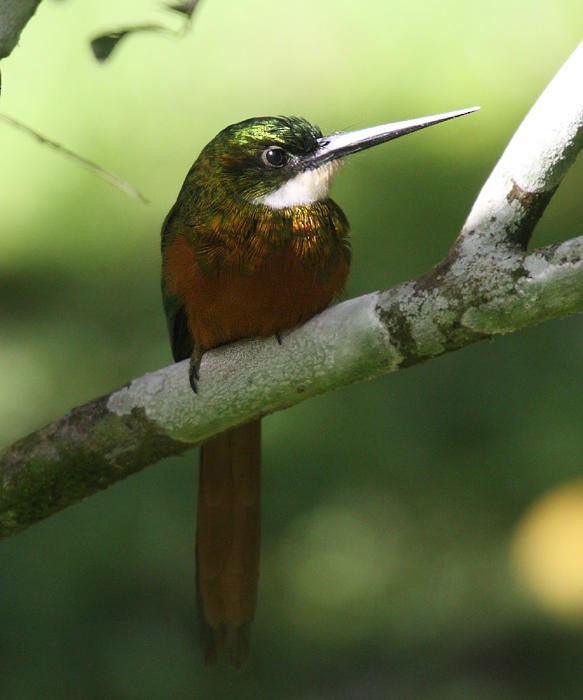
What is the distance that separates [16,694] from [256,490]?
1076 millimetres

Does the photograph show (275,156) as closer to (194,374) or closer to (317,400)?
(194,374)

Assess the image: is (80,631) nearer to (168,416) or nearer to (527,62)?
(168,416)

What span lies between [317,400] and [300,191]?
4.49 feet

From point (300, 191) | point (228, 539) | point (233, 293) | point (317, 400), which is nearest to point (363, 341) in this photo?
point (233, 293)

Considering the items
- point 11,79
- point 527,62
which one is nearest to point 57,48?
point 11,79

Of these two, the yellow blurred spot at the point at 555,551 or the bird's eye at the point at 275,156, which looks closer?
the bird's eye at the point at 275,156

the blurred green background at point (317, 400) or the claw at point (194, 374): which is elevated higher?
the claw at point (194, 374)

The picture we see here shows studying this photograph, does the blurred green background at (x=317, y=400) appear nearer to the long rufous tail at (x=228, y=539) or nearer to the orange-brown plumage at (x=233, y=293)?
the orange-brown plumage at (x=233, y=293)

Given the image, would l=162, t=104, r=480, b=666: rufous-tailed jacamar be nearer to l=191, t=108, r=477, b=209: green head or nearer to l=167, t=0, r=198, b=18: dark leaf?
l=191, t=108, r=477, b=209: green head

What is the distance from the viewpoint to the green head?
2195mm

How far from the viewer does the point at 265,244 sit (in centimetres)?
212

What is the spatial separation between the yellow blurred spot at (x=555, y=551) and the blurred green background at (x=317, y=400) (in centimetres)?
1

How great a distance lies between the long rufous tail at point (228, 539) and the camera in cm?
229

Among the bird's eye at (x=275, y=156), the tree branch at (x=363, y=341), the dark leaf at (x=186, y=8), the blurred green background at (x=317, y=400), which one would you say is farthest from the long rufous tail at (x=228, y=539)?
the dark leaf at (x=186, y=8)
